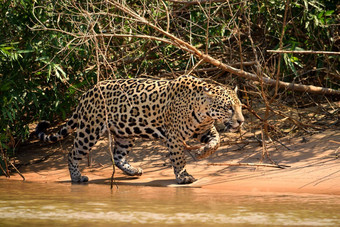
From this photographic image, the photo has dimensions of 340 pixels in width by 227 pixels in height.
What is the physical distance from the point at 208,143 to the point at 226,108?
0.51 metres

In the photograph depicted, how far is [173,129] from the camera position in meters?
7.82

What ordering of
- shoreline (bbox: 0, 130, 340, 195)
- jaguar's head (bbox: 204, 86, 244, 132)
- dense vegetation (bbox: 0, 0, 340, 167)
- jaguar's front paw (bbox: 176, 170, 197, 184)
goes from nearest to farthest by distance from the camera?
1. shoreline (bbox: 0, 130, 340, 195)
2. jaguar's head (bbox: 204, 86, 244, 132)
3. jaguar's front paw (bbox: 176, 170, 197, 184)
4. dense vegetation (bbox: 0, 0, 340, 167)

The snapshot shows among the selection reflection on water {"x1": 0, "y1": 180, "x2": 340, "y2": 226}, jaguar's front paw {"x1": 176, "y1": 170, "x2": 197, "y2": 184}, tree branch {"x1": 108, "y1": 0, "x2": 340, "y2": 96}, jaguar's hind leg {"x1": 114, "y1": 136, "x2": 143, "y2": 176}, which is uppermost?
tree branch {"x1": 108, "y1": 0, "x2": 340, "y2": 96}

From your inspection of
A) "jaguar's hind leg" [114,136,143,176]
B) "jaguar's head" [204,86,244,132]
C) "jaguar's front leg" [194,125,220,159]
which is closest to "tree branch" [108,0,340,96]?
"jaguar's head" [204,86,244,132]

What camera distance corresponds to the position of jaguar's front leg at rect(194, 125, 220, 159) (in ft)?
24.9

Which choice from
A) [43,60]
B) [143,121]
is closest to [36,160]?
[43,60]

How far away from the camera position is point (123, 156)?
344 inches

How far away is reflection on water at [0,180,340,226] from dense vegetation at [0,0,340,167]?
190 centimetres

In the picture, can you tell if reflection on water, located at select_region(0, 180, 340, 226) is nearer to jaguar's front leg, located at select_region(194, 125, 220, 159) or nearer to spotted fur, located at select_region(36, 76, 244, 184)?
jaguar's front leg, located at select_region(194, 125, 220, 159)

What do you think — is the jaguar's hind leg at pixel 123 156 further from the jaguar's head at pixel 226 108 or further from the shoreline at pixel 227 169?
the jaguar's head at pixel 226 108

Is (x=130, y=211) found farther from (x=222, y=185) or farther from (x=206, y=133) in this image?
(x=206, y=133)

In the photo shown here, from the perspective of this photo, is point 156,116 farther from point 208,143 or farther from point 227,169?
point 227,169

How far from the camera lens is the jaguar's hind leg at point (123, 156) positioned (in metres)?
8.53

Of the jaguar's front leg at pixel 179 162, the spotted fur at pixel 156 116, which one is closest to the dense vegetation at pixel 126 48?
the spotted fur at pixel 156 116
